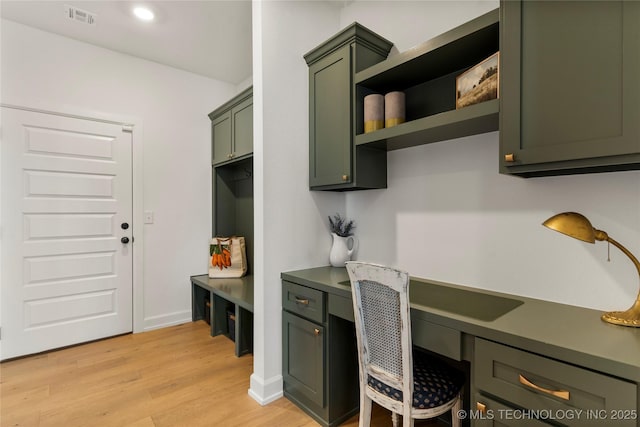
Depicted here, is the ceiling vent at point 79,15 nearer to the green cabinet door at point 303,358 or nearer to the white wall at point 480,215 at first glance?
the white wall at point 480,215

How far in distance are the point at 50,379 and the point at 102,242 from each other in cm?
116

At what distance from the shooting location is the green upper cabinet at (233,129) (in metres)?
2.95

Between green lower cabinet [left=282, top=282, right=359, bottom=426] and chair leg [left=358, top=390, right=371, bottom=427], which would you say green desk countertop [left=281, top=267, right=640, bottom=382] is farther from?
chair leg [left=358, top=390, right=371, bottom=427]

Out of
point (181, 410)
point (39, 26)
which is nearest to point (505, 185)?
point (181, 410)

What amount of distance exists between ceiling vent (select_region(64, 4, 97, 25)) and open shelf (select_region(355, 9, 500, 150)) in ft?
7.31

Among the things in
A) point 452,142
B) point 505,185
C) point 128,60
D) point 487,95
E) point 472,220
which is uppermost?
point 128,60

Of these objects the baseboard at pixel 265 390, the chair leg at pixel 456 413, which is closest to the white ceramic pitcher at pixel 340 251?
the baseboard at pixel 265 390

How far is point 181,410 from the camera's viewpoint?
1.97 meters

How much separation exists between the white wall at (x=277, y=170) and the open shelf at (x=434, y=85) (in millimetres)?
496

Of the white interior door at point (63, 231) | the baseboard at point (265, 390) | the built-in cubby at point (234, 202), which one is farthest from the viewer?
the built-in cubby at point (234, 202)

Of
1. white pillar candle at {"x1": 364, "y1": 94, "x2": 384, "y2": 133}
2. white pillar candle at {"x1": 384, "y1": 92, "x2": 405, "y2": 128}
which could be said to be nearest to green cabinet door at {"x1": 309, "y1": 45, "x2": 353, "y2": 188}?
white pillar candle at {"x1": 364, "y1": 94, "x2": 384, "y2": 133}

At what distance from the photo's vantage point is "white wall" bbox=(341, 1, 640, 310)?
1.33m

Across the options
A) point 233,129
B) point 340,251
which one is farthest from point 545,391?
point 233,129

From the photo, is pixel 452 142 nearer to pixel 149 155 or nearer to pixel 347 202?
pixel 347 202
